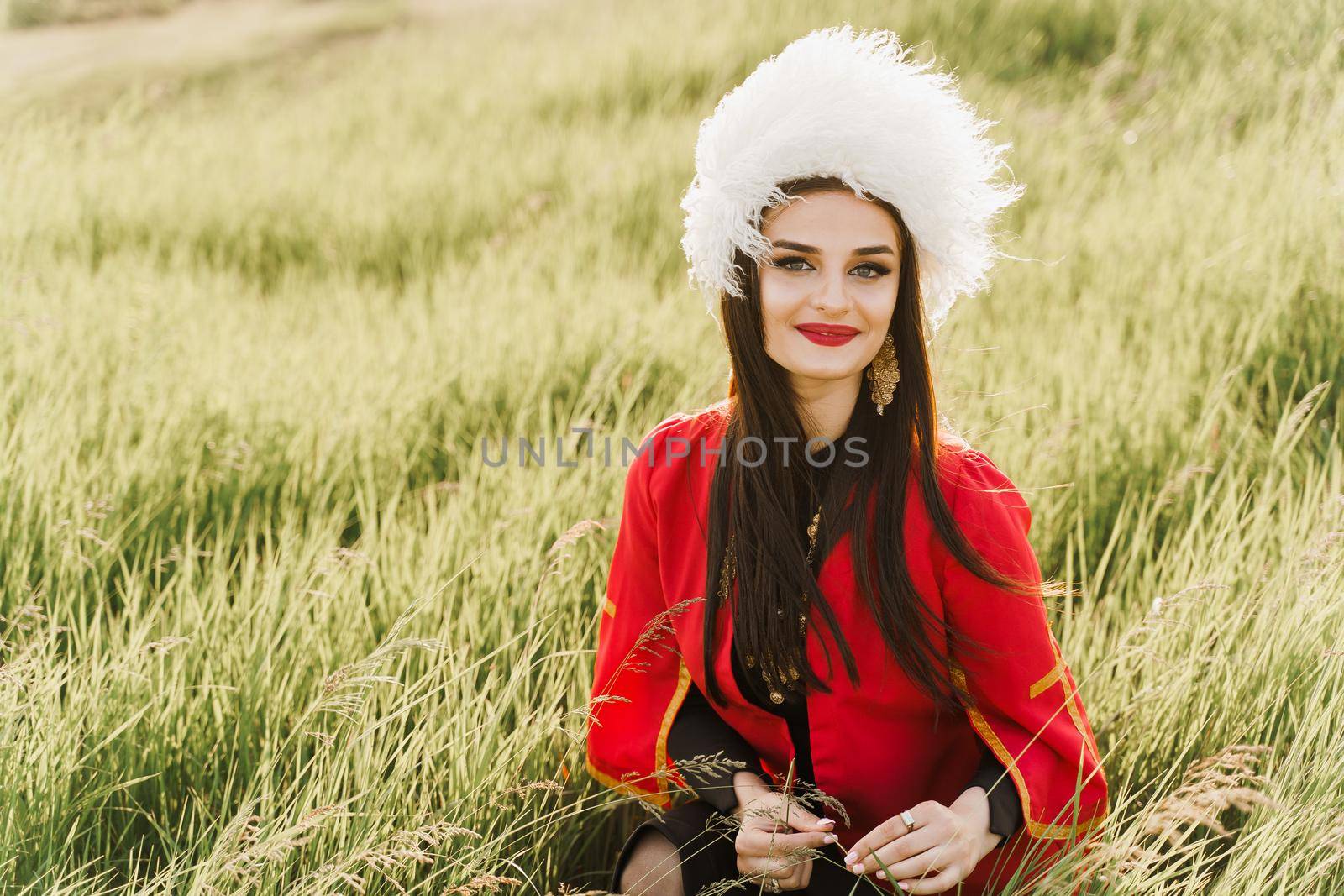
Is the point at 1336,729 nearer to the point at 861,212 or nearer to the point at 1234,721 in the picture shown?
the point at 1234,721

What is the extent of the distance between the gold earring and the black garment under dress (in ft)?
0.46

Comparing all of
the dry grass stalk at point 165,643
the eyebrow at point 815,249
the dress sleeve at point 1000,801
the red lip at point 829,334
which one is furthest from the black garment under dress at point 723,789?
the dry grass stalk at point 165,643

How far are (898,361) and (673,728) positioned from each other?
0.70 metres

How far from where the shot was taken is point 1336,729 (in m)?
1.53

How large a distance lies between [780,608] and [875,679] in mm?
174

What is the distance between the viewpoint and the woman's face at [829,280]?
143cm

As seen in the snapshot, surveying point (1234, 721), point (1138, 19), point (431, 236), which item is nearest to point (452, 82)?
point (431, 236)

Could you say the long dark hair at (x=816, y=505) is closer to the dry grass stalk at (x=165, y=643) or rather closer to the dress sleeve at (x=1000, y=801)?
the dress sleeve at (x=1000, y=801)

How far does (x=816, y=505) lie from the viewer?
1547 mm

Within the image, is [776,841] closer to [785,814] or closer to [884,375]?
[785,814]

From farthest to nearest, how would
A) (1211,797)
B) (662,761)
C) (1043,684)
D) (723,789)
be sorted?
1. (662,761)
2. (723,789)
3. (1043,684)
4. (1211,797)

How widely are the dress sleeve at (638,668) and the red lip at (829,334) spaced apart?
1.10 ft

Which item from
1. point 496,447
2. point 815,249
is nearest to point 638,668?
point 815,249

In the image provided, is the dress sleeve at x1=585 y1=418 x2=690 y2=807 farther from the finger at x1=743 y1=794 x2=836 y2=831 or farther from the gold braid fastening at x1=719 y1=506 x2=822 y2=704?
the finger at x1=743 y1=794 x2=836 y2=831
